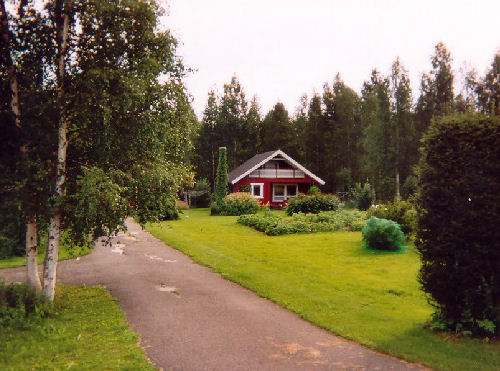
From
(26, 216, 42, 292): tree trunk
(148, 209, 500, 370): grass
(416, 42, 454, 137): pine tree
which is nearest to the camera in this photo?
(148, 209, 500, 370): grass

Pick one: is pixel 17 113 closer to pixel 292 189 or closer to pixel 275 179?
pixel 275 179

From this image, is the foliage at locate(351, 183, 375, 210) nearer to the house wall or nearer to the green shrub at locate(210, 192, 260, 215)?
the green shrub at locate(210, 192, 260, 215)

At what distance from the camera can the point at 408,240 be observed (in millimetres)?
17922

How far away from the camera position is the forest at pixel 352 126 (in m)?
42.1

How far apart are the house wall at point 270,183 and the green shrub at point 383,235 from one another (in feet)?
85.8

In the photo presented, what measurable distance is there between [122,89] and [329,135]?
162ft

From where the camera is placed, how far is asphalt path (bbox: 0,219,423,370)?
6469 mm

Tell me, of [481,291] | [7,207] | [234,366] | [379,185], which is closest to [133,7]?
[7,207]

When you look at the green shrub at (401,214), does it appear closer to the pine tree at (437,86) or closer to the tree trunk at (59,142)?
the tree trunk at (59,142)

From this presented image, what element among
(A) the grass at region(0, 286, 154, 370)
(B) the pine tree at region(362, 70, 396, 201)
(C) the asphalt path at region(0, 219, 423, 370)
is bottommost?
(A) the grass at region(0, 286, 154, 370)

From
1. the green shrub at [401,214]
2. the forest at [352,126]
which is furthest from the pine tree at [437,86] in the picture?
the green shrub at [401,214]

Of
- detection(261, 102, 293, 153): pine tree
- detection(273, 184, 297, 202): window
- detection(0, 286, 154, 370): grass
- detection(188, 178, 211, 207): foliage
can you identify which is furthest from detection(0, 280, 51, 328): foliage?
detection(261, 102, 293, 153): pine tree

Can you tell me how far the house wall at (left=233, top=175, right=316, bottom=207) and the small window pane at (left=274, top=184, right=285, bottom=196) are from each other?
63 cm

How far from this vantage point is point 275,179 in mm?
43375
